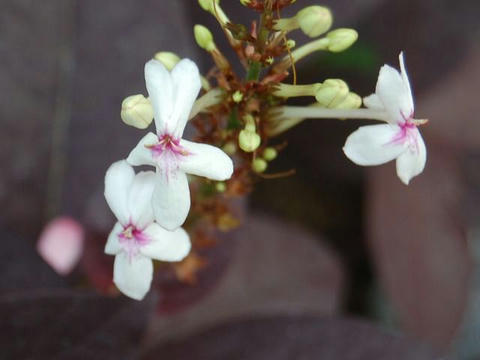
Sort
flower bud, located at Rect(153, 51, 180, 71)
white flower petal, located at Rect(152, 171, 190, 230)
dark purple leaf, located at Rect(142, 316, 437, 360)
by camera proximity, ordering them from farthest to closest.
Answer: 1. dark purple leaf, located at Rect(142, 316, 437, 360)
2. flower bud, located at Rect(153, 51, 180, 71)
3. white flower petal, located at Rect(152, 171, 190, 230)

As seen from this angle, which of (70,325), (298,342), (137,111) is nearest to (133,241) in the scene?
(137,111)

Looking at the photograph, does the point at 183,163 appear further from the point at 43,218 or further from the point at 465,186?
the point at 465,186

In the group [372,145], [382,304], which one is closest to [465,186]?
[382,304]

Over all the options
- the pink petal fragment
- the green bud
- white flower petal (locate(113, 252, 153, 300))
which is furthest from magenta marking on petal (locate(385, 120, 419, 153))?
the pink petal fragment

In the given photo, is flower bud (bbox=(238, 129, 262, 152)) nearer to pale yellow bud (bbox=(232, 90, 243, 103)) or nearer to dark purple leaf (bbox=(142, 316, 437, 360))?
pale yellow bud (bbox=(232, 90, 243, 103))

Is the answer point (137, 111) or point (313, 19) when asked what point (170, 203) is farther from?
point (313, 19)

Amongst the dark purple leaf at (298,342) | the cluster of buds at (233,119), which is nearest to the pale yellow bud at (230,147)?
the cluster of buds at (233,119)
